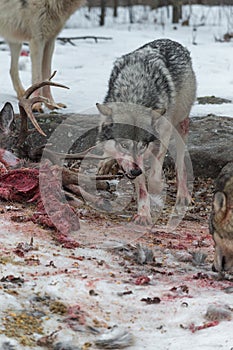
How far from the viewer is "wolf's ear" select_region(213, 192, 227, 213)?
404 cm

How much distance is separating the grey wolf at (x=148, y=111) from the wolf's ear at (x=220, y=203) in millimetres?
1108

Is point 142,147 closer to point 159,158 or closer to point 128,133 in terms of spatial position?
point 128,133

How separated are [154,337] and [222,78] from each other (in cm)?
797

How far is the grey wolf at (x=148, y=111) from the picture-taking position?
5.28 metres

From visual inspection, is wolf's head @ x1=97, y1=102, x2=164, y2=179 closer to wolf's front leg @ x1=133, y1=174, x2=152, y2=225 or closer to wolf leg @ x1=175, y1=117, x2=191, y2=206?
wolf's front leg @ x1=133, y1=174, x2=152, y2=225

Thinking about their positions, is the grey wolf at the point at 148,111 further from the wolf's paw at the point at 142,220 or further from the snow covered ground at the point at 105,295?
the snow covered ground at the point at 105,295

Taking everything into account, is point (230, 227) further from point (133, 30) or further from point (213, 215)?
point (133, 30)

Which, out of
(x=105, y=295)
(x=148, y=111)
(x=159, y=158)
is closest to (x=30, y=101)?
(x=148, y=111)

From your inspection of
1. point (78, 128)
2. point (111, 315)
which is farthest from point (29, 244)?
point (78, 128)

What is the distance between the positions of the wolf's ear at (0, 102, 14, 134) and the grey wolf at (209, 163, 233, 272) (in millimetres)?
2537

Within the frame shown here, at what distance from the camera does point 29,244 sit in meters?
4.26

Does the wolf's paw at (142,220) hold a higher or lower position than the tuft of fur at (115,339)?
lower

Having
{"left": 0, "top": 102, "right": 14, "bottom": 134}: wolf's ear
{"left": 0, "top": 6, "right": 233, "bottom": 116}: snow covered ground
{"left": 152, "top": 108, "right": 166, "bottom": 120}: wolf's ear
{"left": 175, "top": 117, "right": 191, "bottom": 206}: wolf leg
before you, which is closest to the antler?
{"left": 0, "top": 102, "right": 14, "bottom": 134}: wolf's ear

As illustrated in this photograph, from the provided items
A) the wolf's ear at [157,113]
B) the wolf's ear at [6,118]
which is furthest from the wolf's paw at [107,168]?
the wolf's ear at [6,118]
